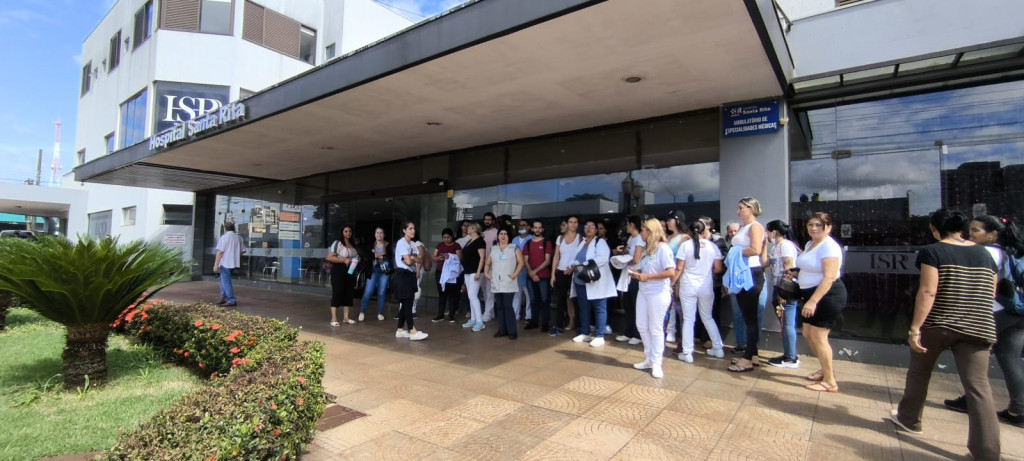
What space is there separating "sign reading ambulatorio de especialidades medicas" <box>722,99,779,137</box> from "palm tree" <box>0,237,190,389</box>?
22.5ft

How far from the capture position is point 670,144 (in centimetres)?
732

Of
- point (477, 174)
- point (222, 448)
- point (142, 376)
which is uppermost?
point (477, 174)

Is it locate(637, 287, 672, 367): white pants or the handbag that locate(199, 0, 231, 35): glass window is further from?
locate(637, 287, 672, 367): white pants

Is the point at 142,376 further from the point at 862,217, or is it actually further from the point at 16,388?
the point at 862,217

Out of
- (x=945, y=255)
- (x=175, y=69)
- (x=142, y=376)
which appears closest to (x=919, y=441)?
(x=945, y=255)

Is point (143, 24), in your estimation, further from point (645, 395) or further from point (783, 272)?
point (783, 272)

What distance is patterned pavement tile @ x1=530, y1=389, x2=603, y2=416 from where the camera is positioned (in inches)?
156

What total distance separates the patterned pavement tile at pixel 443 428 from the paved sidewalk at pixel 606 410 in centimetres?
1

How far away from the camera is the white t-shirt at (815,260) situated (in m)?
4.18

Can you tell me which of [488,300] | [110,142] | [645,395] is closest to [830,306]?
[645,395]

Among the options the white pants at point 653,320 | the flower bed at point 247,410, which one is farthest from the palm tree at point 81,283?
the white pants at point 653,320

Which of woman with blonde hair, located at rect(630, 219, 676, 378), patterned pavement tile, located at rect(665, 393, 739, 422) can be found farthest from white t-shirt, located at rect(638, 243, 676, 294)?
patterned pavement tile, located at rect(665, 393, 739, 422)

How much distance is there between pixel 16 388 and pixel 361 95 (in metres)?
4.55

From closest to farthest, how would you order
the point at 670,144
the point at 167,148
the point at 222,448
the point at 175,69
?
the point at 222,448
the point at 670,144
the point at 167,148
the point at 175,69
